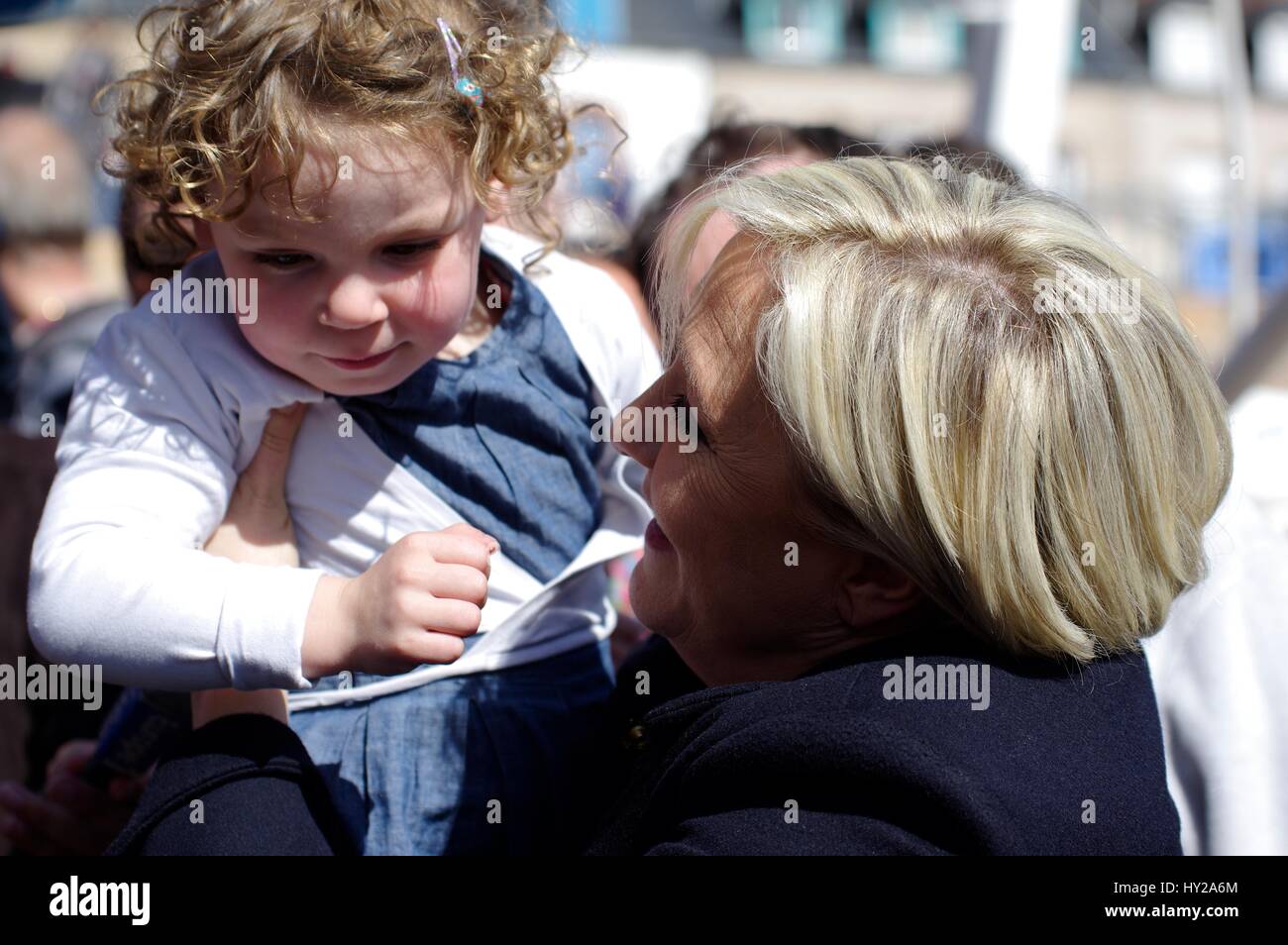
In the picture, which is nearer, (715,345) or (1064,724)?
(1064,724)

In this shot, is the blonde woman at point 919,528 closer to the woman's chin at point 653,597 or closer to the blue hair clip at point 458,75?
the woman's chin at point 653,597

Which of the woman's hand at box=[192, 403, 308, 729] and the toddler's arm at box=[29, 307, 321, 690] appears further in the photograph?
the woman's hand at box=[192, 403, 308, 729]

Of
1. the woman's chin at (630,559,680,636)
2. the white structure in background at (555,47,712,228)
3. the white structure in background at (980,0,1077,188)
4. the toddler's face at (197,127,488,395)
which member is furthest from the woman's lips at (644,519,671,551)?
the white structure in background at (555,47,712,228)

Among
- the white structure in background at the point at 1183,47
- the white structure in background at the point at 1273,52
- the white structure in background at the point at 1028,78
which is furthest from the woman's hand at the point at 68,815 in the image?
the white structure in background at the point at 1273,52

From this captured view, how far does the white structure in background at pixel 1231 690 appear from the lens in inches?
65.5

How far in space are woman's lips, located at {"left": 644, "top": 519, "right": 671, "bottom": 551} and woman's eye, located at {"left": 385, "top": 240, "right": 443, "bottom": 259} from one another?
45 cm

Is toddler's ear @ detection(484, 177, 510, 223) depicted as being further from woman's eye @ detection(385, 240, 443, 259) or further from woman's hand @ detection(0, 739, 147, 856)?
woman's hand @ detection(0, 739, 147, 856)

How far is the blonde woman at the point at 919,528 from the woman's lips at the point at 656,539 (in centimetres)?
5

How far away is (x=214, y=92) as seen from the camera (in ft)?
4.75

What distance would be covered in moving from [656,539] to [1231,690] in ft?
2.84

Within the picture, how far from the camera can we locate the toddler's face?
143 centimetres

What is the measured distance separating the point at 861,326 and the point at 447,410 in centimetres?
64

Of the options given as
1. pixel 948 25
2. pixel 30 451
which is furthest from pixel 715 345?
pixel 948 25
